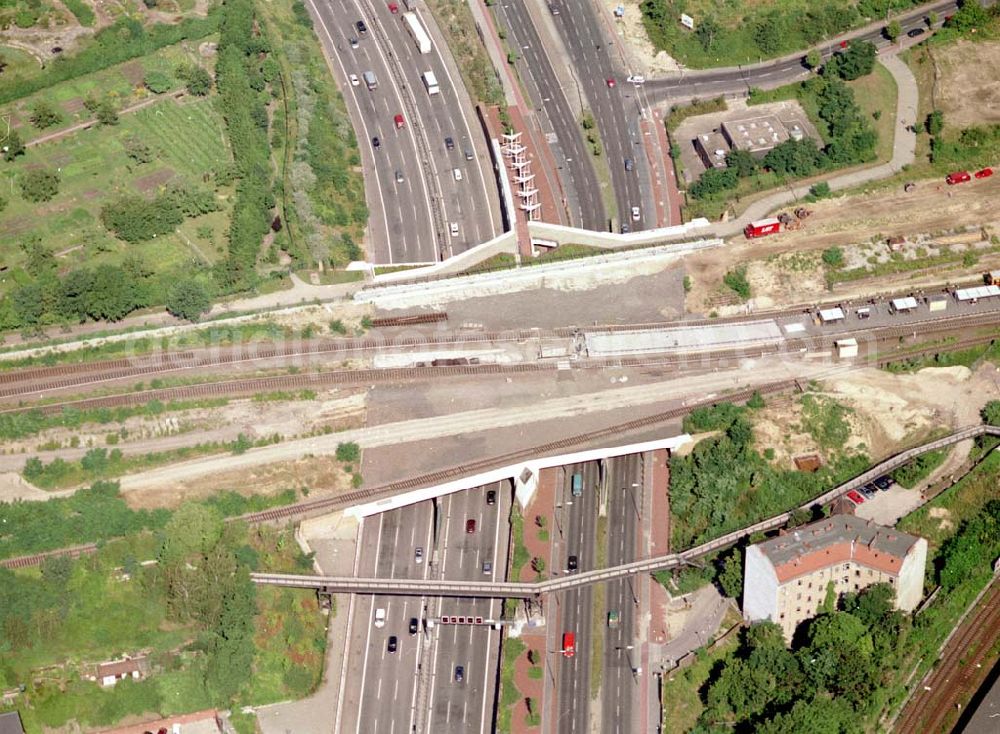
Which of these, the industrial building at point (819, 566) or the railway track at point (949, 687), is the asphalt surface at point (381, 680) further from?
the railway track at point (949, 687)

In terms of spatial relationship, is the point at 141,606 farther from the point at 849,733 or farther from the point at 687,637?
the point at 849,733

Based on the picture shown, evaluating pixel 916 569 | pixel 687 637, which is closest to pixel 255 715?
pixel 687 637

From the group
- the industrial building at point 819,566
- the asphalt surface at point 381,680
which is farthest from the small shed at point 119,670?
the industrial building at point 819,566

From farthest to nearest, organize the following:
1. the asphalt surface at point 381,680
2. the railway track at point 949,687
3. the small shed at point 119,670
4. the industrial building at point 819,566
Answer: the industrial building at point 819,566 < the small shed at point 119,670 < the railway track at point 949,687 < the asphalt surface at point 381,680

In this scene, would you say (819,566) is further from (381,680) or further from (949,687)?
(381,680)

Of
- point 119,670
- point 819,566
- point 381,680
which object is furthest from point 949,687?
point 119,670

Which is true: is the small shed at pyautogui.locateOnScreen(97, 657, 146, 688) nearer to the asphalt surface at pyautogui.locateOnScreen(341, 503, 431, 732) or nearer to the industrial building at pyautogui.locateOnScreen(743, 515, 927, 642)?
the asphalt surface at pyautogui.locateOnScreen(341, 503, 431, 732)
